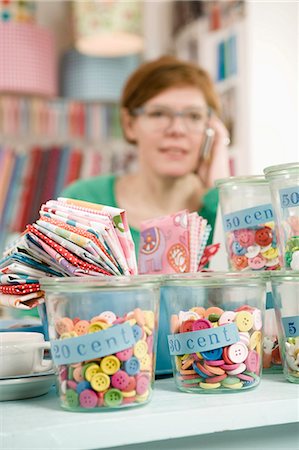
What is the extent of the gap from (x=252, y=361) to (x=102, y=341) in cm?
23

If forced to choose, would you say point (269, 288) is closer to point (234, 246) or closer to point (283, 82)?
point (234, 246)

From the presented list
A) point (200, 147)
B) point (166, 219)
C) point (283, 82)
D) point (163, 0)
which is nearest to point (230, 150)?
point (283, 82)

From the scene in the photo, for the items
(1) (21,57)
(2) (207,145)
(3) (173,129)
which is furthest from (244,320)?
(1) (21,57)

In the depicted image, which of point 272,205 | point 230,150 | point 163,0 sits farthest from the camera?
point 163,0

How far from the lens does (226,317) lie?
3.14ft

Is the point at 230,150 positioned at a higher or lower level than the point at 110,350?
higher

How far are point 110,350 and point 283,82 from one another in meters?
2.47

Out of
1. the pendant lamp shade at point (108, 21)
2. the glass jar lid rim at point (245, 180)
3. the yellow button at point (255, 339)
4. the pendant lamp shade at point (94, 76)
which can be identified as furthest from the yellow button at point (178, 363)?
the pendant lamp shade at point (94, 76)

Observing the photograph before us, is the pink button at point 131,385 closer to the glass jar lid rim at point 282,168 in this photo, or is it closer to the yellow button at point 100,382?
the yellow button at point 100,382

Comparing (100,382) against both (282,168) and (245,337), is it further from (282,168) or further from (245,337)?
(282,168)

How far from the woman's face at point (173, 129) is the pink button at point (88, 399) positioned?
1.71m

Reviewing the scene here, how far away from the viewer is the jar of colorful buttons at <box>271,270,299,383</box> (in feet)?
3.29

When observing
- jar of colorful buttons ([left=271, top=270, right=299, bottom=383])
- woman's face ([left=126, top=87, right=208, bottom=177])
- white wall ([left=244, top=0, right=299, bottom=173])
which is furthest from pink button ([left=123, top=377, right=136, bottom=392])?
white wall ([left=244, top=0, right=299, bottom=173])

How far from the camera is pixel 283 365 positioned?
1.05 m
